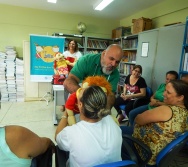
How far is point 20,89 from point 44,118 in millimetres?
1451

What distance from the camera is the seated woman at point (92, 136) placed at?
0.86 metres

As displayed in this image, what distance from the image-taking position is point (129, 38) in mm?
4539

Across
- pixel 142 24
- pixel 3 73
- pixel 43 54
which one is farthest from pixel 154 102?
pixel 3 73

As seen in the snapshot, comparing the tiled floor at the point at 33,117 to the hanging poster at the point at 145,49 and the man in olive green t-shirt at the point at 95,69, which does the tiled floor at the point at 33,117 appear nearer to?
the man in olive green t-shirt at the point at 95,69

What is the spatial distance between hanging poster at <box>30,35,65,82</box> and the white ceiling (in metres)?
0.89

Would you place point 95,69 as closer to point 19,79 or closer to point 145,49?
point 145,49

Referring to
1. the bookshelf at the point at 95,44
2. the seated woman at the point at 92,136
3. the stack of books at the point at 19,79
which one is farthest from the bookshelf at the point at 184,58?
the stack of books at the point at 19,79

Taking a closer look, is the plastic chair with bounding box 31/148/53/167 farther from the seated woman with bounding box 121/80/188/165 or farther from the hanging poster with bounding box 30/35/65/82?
the hanging poster with bounding box 30/35/65/82

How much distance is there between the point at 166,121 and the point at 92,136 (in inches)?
26.0

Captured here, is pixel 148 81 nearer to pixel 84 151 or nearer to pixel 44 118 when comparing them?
pixel 44 118

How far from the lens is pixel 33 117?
3258 mm

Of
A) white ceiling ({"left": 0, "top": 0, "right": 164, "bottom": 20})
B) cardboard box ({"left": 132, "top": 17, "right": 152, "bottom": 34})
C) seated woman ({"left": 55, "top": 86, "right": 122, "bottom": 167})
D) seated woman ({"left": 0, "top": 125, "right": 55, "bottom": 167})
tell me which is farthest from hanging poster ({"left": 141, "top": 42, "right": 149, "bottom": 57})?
seated woman ({"left": 0, "top": 125, "right": 55, "bottom": 167})

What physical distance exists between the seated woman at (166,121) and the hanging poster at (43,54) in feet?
10.8

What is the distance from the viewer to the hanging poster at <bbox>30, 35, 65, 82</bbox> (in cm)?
405
